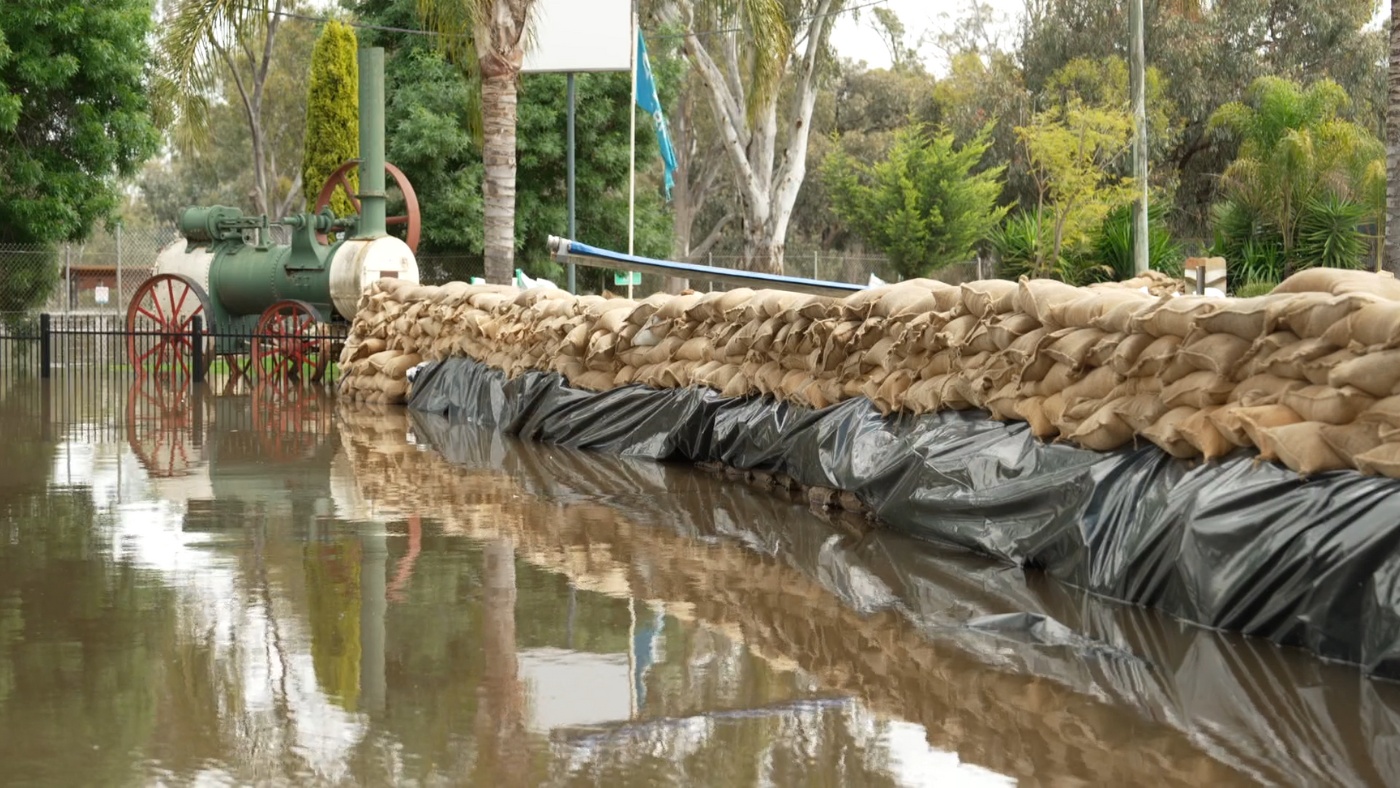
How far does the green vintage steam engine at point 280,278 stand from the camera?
1688 centimetres

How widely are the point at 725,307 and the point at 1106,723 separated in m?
5.63

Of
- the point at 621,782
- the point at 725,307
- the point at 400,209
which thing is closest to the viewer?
the point at 621,782

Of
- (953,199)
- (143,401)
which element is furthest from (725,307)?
(953,199)

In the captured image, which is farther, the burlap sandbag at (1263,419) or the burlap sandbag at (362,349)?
the burlap sandbag at (362,349)

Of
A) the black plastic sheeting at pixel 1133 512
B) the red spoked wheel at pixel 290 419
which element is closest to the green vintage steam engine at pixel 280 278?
the red spoked wheel at pixel 290 419

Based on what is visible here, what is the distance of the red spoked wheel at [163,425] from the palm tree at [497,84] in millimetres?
3567

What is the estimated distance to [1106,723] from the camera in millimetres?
4230

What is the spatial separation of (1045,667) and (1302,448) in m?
1.11

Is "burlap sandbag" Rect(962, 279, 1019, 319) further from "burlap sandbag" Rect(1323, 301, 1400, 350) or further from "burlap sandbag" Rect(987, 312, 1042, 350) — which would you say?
"burlap sandbag" Rect(1323, 301, 1400, 350)

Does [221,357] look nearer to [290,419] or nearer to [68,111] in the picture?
[290,419]

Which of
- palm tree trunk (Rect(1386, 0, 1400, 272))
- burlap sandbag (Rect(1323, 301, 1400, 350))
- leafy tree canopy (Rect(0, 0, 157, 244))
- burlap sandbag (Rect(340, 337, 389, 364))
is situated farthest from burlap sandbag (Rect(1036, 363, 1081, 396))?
leafy tree canopy (Rect(0, 0, 157, 244))

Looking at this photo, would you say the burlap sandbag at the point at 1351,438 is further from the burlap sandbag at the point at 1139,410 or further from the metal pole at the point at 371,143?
the metal pole at the point at 371,143

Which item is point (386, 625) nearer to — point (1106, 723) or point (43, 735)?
point (43, 735)

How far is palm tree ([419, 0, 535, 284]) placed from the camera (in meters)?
15.7
